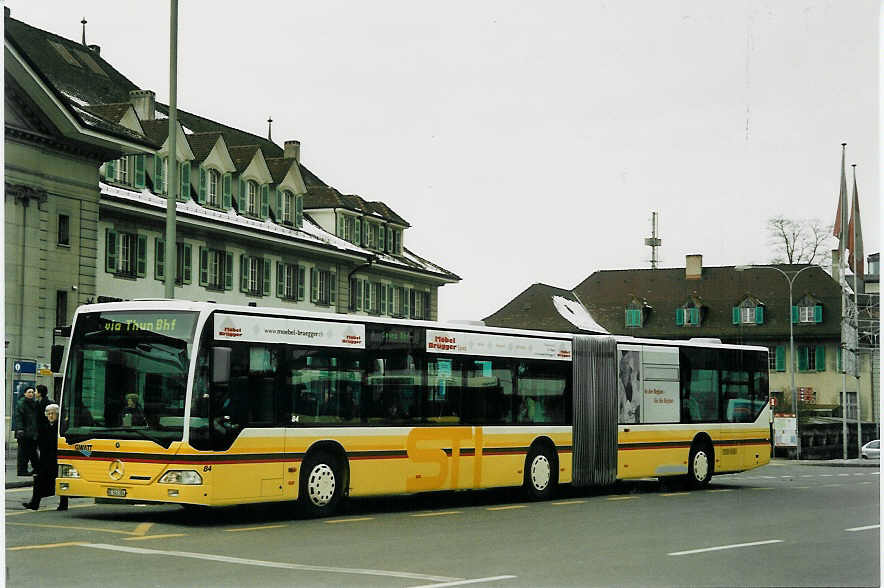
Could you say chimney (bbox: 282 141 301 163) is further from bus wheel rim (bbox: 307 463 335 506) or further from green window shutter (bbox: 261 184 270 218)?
green window shutter (bbox: 261 184 270 218)

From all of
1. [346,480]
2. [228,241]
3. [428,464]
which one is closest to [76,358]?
[346,480]

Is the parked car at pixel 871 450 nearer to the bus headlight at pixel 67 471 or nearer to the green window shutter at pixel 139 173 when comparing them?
the green window shutter at pixel 139 173

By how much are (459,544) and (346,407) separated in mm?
4479

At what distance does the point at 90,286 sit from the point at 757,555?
78.0 feet

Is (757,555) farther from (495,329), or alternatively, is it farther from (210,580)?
(495,329)

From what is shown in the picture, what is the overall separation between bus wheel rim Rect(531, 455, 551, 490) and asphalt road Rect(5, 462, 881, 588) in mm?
340

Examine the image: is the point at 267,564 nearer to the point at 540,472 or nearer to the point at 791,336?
the point at 540,472

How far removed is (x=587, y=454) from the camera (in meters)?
23.2

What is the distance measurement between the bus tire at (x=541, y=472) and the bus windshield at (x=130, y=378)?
6.81 m

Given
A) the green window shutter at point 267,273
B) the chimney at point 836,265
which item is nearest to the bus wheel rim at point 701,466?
the chimney at point 836,265

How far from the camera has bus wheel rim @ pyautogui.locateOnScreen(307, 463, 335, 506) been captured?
60.0ft

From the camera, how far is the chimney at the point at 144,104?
90.9ft

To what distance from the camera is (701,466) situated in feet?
83.7

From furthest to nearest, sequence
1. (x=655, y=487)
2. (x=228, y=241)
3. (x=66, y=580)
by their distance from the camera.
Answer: (x=228, y=241) < (x=655, y=487) < (x=66, y=580)
